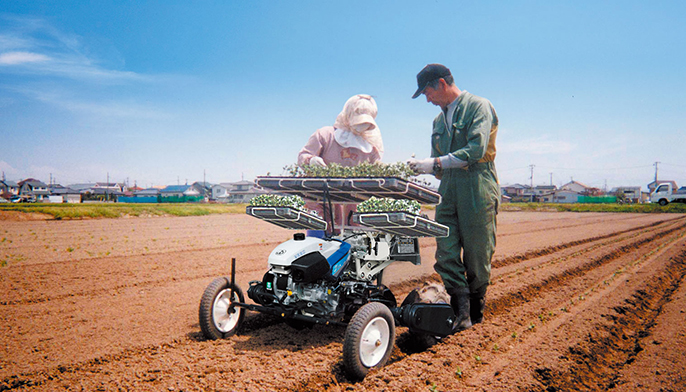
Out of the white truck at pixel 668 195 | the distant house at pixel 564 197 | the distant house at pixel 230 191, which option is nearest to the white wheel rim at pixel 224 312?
the white truck at pixel 668 195

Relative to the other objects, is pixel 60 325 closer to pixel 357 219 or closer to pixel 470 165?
pixel 357 219

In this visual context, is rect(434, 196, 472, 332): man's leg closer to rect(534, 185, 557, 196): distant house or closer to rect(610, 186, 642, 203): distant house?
rect(610, 186, 642, 203): distant house

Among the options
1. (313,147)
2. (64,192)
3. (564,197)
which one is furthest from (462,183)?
(64,192)

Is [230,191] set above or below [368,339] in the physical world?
above

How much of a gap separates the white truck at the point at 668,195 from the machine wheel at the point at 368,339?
46445 millimetres

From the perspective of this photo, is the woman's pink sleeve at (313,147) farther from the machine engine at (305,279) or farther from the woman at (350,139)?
the machine engine at (305,279)

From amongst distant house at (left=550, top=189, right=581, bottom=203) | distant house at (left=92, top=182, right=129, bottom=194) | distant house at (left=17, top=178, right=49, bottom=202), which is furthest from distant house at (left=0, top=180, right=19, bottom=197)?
distant house at (left=550, top=189, right=581, bottom=203)

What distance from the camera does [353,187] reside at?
352cm

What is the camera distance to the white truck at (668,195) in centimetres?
3850

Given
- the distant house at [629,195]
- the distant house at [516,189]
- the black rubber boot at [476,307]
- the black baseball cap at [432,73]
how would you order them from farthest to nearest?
the distant house at [516,189]
the distant house at [629,195]
the black rubber boot at [476,307]
the black baseball cap at [432,73]

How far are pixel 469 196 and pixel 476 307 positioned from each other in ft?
3.98

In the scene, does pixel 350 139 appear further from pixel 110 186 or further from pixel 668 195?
pixel 110 186

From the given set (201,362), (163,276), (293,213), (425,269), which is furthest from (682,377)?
(163,276)

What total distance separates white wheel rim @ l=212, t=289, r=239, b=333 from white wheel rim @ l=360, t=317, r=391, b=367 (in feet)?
4.47
